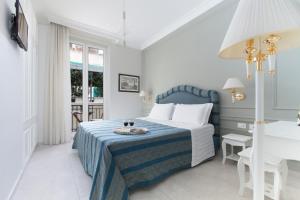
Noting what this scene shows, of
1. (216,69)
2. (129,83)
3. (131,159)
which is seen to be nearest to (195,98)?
(216,69)

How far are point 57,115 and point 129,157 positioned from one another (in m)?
2.85

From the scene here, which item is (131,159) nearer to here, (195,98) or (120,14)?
(195,98)

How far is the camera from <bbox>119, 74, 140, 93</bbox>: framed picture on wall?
5.27m

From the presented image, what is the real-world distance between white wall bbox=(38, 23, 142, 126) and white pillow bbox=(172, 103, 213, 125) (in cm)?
239

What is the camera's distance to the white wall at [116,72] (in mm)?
4922

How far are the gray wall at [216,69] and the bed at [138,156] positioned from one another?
76cm

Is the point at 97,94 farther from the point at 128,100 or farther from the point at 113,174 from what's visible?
the point at 113,174

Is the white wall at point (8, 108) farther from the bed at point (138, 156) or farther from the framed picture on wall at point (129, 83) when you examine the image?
the framed picture on wall at point (129, 83)

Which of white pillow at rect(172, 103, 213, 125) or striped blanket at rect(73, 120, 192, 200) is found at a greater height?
white pillow at rect(172, 103, 213, 125)

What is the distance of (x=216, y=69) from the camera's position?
330 cm

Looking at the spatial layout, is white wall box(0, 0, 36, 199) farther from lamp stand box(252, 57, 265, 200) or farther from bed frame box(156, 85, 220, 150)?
bed frame box(156, 85, 220, 150)

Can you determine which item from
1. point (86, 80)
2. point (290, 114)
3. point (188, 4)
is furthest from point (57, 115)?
point (290, 114)

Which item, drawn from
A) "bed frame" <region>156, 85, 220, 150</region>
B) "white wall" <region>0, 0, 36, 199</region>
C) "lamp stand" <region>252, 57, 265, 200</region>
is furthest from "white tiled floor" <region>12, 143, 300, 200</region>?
"lamp stand" <region>252, 57, 265, 200</region>

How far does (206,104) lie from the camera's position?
3131 mm
